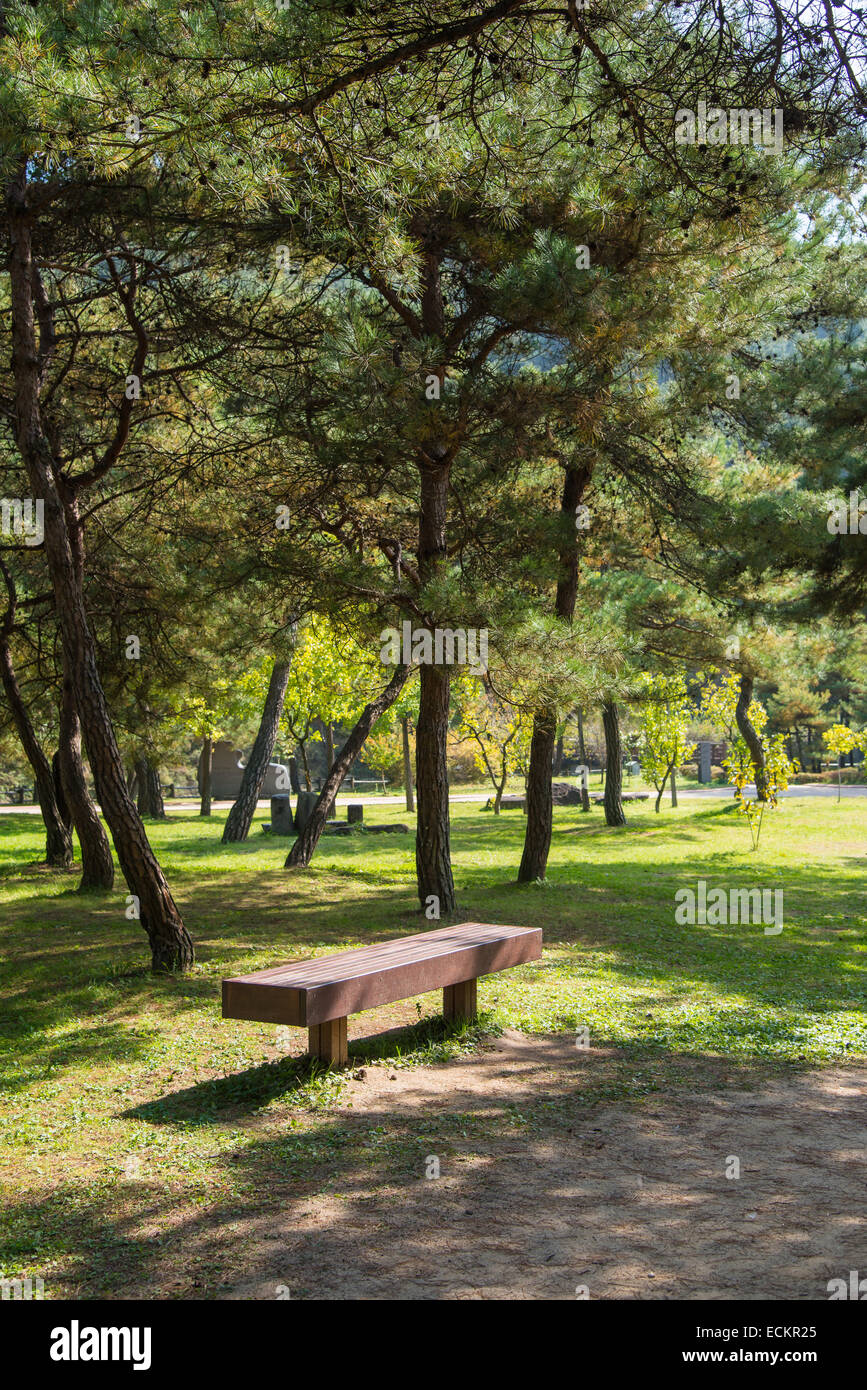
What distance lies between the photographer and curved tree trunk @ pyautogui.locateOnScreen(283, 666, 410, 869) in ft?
38.9

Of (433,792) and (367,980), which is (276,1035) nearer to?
(367,980)

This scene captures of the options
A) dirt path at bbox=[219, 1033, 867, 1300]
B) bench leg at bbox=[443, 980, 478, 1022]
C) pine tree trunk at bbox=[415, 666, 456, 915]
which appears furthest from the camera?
pine tree trunk at bbox=[415, 666, 456, 915]

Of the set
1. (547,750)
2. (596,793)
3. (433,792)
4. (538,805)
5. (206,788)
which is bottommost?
(596,793)

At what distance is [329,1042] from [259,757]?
12736 millimetres

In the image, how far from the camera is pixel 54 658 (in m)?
13.0

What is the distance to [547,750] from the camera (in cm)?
1190

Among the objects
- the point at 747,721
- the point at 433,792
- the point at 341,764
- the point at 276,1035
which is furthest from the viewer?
the point at 747,721

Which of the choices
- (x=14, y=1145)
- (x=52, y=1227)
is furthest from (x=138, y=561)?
(x=52, y=1227)

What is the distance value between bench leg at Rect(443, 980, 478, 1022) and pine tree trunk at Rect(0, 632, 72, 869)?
811 cm

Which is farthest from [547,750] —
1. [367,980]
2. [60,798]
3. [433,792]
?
[367,980]

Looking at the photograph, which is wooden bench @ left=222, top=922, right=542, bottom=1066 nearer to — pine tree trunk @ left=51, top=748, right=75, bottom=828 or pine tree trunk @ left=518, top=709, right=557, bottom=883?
pine tree trunk @ left=518, top=709, right=557, bottom=883

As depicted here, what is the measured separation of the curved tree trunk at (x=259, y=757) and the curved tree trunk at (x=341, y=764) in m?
3.52

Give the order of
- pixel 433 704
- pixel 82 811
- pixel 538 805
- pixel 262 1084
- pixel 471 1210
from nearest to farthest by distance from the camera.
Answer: pixel 471 1210 → pixel 262 1084 → pixel 433 704 → pixel 82 811 → pixel 538 805

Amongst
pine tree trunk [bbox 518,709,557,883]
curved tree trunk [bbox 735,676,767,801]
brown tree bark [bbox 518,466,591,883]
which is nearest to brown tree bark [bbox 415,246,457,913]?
brown tree bark [bbox 518,466,591,883]
